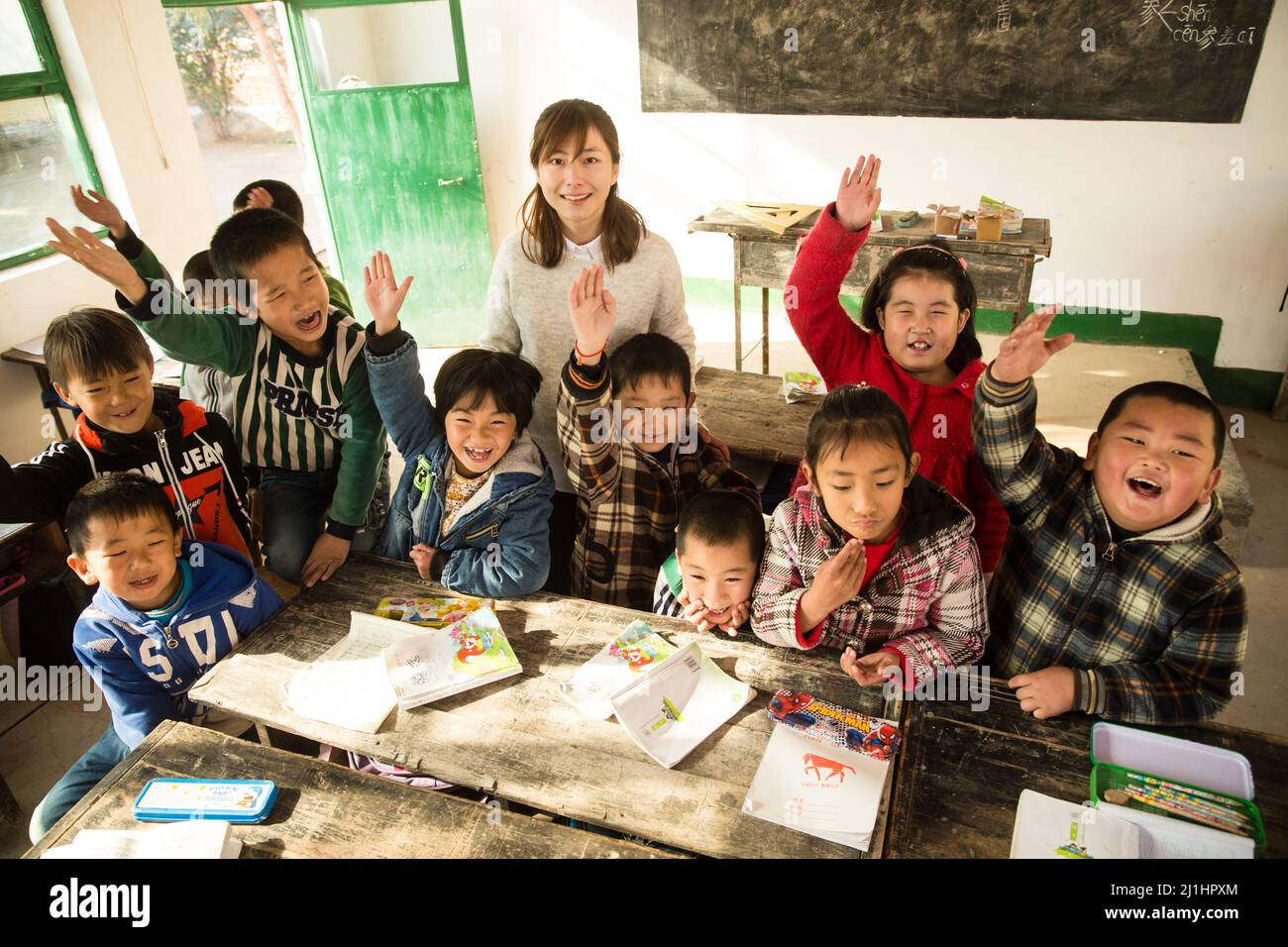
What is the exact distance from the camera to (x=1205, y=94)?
409 cm

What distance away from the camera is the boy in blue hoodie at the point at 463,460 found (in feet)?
6.06

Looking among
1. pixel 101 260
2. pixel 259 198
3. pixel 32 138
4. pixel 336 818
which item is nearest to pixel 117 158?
pixel 32 138

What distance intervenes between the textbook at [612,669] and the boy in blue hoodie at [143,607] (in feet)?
2.55

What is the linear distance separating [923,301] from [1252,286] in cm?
355

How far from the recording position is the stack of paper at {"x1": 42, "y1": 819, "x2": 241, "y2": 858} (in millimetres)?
1250

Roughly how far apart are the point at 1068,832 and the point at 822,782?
358 mm

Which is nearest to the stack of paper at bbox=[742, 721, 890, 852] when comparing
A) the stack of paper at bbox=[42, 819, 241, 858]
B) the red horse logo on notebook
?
the red horse logo on notebook

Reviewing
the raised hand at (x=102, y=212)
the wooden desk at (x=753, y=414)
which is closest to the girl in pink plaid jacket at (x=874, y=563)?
the wooden desk at (x=753, y=414)

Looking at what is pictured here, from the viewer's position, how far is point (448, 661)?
158cm

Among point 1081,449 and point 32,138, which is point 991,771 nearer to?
point 1081,449

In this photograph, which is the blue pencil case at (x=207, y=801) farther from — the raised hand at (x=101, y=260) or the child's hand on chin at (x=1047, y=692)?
the child's hand on chin at (x=1047, y=692)

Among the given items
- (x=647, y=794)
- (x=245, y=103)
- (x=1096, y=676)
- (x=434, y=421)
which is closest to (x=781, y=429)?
(x=434, y=421)

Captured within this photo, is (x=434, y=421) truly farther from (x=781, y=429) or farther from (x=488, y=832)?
(x=781, y=429)

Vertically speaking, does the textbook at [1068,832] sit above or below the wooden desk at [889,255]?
below
